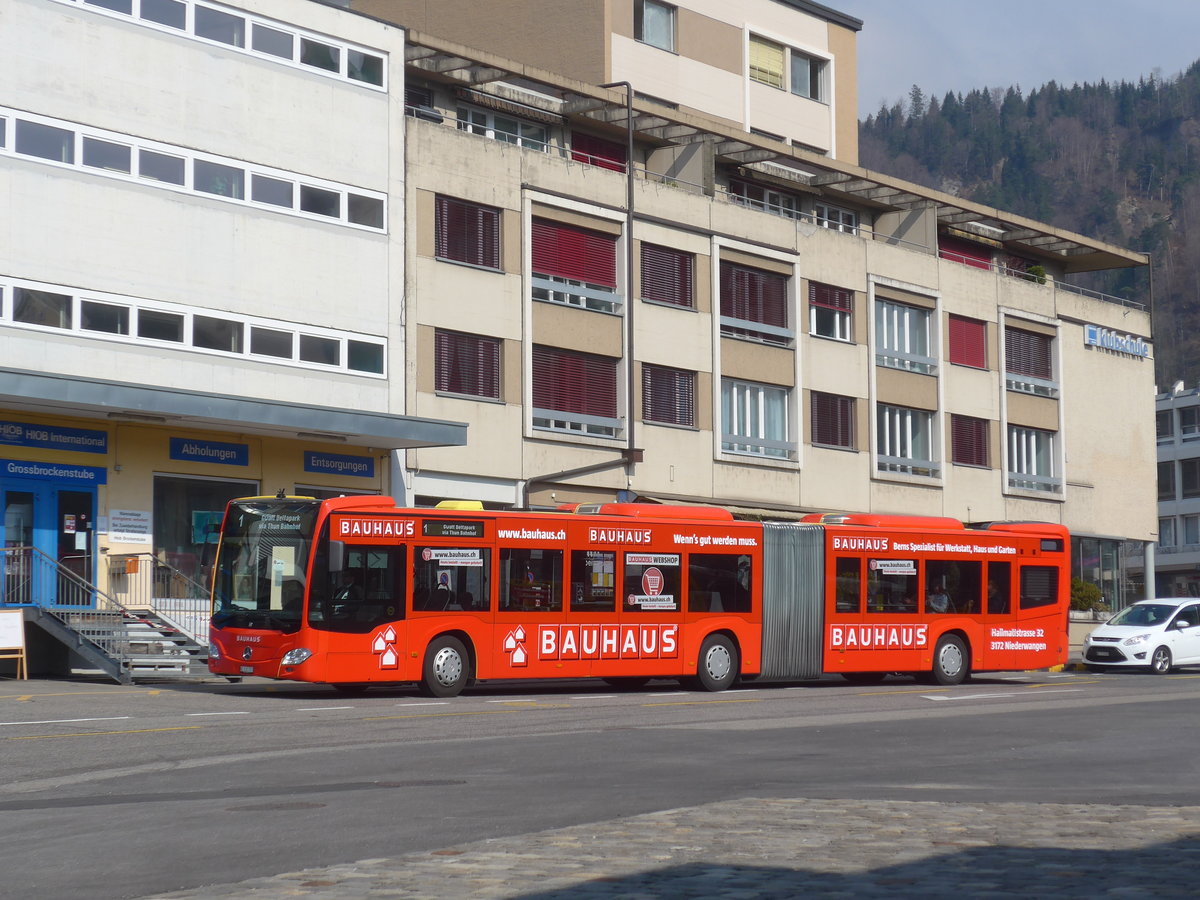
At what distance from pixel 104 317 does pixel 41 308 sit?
1.26 m

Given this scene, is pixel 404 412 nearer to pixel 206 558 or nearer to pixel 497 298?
pixel 497 298

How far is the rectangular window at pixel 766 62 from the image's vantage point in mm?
51812

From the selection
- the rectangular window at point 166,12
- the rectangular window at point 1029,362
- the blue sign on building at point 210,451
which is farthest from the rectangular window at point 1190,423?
the rectangular window at point 166,12

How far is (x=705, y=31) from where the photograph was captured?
49844mm

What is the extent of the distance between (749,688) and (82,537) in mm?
12334

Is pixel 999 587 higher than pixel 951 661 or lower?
higher

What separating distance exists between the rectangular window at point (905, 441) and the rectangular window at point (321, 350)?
19.3 meters

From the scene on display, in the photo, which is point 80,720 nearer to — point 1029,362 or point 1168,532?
point 1029,362

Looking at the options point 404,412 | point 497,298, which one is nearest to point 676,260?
point 497,298

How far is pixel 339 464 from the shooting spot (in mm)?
34156

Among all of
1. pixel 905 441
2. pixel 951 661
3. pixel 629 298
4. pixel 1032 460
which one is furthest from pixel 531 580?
pixel 1032 460

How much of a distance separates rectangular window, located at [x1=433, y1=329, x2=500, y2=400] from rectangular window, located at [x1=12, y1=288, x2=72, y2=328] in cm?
867

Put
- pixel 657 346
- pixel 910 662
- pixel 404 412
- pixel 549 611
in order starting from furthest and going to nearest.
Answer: pixel 657 346
pixel 404 412
pixel 910 662
pixel 549 611

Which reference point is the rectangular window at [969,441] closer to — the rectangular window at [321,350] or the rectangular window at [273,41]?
the rectangular window at [321,350]
